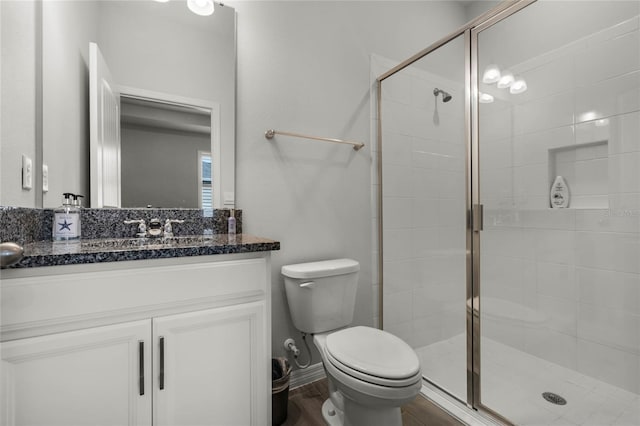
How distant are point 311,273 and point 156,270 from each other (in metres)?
0.75

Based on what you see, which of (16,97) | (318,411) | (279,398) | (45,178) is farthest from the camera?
(318,411)

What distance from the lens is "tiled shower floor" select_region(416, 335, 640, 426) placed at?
1334mm

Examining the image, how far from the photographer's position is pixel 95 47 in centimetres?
127

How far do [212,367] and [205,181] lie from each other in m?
0.85

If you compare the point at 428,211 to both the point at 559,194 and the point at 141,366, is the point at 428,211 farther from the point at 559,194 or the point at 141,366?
the point at 141,366

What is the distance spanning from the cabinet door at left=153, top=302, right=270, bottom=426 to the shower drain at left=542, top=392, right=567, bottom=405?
1.33 m

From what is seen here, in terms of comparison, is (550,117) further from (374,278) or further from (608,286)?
(374,278)

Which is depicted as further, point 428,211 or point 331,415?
point 428,211

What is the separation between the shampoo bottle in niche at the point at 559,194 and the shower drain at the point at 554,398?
0.91 meters

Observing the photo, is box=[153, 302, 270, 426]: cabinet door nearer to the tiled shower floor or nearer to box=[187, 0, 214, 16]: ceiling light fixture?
the tiled shower floor

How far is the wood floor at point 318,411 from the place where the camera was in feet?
4.67

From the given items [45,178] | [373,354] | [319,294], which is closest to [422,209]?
[319,294]

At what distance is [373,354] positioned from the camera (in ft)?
3.90

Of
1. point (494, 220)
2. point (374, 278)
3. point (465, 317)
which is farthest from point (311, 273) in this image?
point (494, 220)
